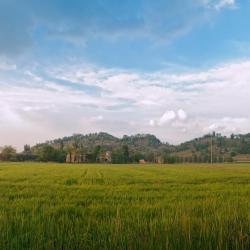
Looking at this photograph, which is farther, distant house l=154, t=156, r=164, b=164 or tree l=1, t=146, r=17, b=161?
distant house l=154, t=156, r=164, b=164

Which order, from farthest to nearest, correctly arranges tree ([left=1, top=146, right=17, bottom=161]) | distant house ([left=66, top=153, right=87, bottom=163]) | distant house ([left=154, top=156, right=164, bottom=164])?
distant house ([left=154, top=156, right=164, bottom=164]), distant house ([left=66, top=153, right=87, bottom=163]), tree ([left=1, top=146, right=17, bottom=161])

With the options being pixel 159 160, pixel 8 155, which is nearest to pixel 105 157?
pixel 159 160

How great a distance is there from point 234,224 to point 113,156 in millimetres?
139997

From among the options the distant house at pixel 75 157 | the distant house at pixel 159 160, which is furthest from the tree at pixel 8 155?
the distant house at pixel 159 160

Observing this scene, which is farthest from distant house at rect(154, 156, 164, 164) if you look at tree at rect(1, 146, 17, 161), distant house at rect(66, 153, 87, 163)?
tree at rect(1, 146, 17, 161)

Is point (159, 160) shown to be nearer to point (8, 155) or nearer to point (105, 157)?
point (105, 157)

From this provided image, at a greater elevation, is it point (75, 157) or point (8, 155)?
point (8, 155)

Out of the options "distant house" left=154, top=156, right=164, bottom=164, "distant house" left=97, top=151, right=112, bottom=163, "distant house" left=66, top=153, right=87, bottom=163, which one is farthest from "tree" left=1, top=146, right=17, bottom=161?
"distant house" left=154, top=156, right=164, bottom=164

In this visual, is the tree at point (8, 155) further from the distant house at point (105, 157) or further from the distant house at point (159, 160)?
the distant house at point (159, 160)

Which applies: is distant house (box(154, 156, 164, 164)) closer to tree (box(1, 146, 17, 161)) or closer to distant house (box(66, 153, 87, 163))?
distant house (box(66, 153, 87, 163))

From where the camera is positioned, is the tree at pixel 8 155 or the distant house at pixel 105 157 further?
the distant house at pixel 105 157

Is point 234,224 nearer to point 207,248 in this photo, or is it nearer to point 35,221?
point 207,248

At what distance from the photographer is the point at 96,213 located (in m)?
7.83

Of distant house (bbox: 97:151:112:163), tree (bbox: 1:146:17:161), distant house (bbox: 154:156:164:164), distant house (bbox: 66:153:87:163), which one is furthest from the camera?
distant house (bbox: 154:156:164:164)
